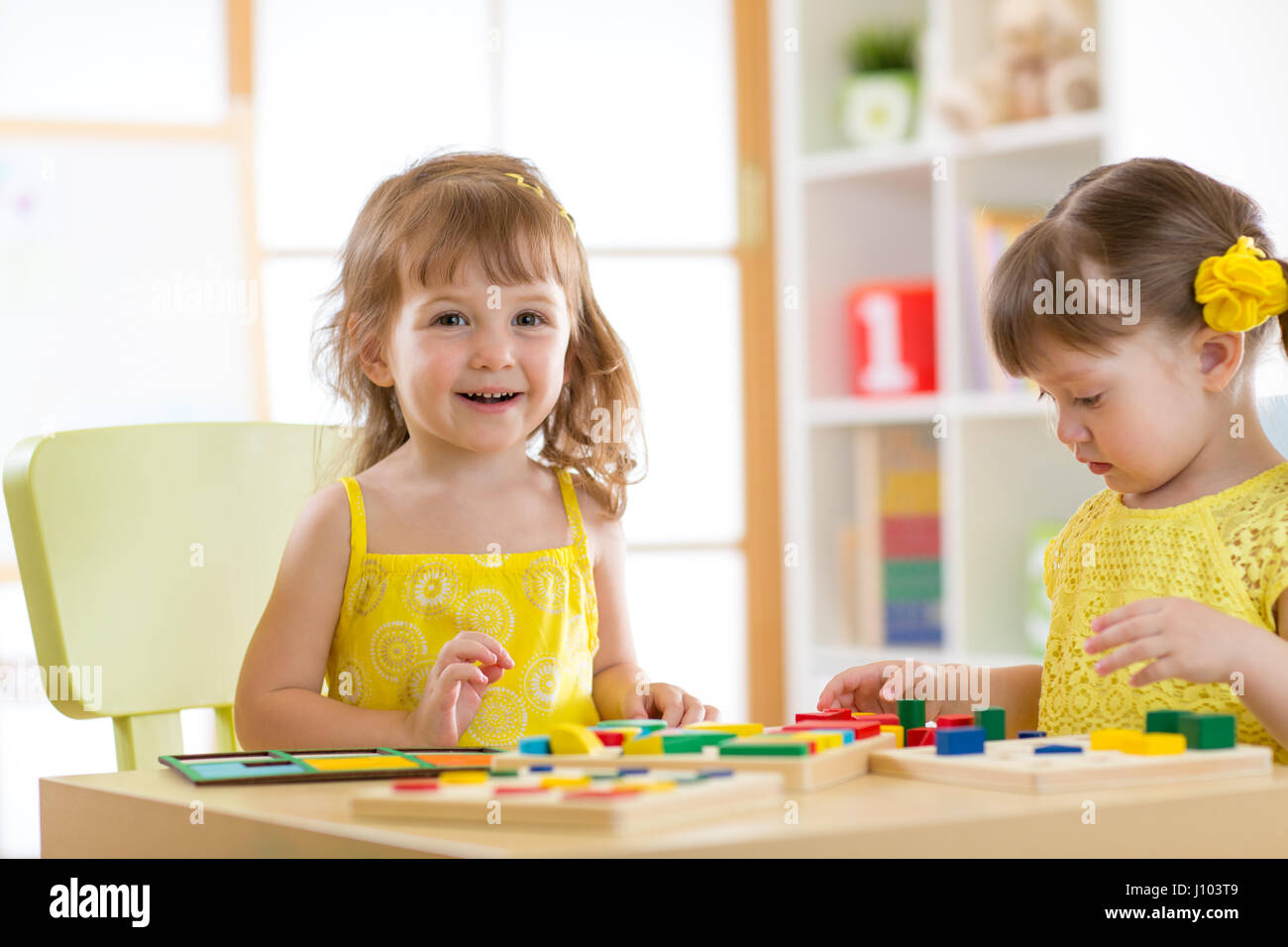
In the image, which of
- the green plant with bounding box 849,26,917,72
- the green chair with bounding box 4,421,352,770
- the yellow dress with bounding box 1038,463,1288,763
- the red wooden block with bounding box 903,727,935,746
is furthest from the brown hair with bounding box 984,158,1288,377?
the green plant with bounding box 849,26,917,72

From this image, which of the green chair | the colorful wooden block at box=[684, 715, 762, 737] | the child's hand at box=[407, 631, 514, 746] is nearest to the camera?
the colorful wooden block at box=[684, 715, 762, 737]

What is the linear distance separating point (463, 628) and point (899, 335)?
1761mm

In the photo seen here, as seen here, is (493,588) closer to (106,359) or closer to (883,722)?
(883,722)

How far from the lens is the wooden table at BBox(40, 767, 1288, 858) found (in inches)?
21.6

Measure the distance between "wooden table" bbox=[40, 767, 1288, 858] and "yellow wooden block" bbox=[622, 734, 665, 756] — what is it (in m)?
0.10

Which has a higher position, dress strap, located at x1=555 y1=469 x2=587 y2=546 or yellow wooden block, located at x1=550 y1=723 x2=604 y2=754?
dress strap, located at x1=555 y1=469 x2=587 y2=546

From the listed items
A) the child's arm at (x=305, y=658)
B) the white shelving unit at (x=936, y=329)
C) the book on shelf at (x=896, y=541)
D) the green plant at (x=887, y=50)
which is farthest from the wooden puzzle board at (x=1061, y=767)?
the green plant at (x=887, y=50)

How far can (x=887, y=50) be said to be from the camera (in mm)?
2891

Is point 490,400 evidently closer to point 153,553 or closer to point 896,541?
point 153,553

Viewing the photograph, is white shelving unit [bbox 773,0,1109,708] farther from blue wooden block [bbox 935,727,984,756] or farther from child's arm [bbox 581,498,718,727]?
blue wooden block [bbox 935,727,984,756]

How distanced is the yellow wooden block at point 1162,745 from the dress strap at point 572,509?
0.71 metres

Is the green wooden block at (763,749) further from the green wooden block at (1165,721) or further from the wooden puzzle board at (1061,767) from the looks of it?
the green wooden block at (1165,721)

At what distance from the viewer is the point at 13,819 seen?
2863 mm
